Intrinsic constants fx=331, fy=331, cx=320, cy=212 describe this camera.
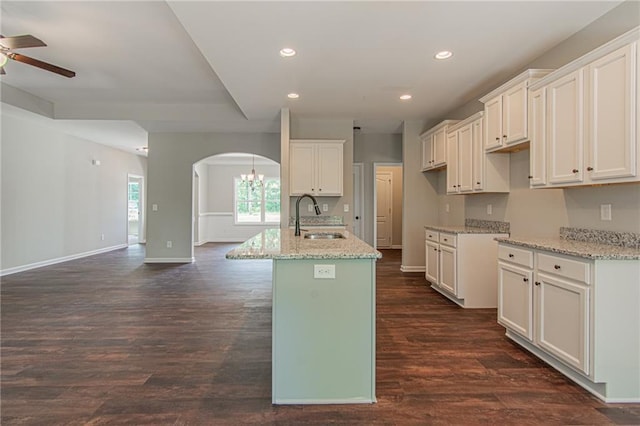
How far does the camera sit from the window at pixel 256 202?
35.3 ft

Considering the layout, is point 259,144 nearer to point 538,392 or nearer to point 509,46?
point 509,46

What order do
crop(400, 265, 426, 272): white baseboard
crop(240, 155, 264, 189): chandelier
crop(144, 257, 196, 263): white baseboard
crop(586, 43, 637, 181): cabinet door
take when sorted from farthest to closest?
crop(240, 155, 264, 189): chandelier → crop(144, 257, 196, 263): white baseboard → crop(400, 265, 426, 272): white baseboard → crop(586, 43, 637, 181): cabinet door

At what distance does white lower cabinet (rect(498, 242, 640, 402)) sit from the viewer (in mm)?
1959

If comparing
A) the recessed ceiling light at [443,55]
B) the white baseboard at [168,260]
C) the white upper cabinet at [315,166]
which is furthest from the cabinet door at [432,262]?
the white baseboard at [168,260]

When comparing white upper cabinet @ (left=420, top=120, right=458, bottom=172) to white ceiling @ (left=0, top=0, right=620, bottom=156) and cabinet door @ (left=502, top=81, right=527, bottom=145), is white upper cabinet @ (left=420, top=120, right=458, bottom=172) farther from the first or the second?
cabinet door @ (left=502, top=81, right=527, bottom=145)

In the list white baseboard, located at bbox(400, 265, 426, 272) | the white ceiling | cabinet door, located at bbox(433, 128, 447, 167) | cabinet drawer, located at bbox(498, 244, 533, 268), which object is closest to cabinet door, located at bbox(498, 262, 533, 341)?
cabinet drawer, located at bbox(498, 244, 533, 268)

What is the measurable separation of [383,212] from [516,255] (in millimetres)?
6391

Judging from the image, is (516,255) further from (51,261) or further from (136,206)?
(136,206)

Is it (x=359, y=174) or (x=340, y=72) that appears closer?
(x=340, y=72)

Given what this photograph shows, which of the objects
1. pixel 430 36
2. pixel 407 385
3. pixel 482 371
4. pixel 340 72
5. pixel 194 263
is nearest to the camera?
pixel 407 385

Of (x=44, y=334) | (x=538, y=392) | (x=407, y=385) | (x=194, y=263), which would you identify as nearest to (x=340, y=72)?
(x=407, y=385)

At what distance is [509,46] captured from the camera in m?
3.00

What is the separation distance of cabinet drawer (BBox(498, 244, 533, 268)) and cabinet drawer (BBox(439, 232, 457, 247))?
971mm

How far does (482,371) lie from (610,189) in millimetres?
1610
